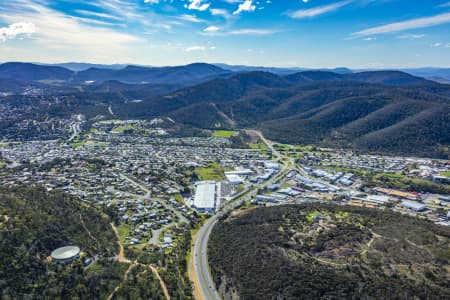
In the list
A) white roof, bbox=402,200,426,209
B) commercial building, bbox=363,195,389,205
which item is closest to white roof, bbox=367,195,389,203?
commercial building, bbox=363,195,389,205

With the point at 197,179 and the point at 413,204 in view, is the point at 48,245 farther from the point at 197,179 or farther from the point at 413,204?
the point at 413,204

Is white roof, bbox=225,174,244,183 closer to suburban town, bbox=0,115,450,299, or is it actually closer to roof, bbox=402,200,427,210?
suburban town, bbox=0,115,450,299

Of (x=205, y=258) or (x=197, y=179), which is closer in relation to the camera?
(x=205, y=258)

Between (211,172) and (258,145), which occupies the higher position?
(258,145)

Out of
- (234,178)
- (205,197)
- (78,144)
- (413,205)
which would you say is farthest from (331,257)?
(78,144)

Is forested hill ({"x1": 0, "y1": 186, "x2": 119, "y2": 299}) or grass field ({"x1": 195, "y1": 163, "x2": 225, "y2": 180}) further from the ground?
forested hill ({"x1": 0, "y1": 186, "x2": 119, "y2": 299})

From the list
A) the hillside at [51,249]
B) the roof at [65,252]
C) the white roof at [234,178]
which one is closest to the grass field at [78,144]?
the hillside at [51,249]

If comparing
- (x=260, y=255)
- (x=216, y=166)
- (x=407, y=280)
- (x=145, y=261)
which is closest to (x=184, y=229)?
(x=145, y=261)
